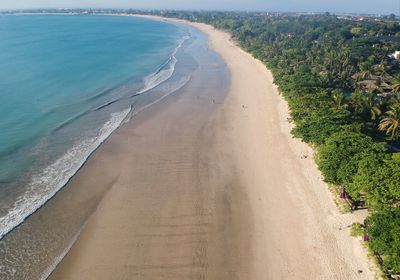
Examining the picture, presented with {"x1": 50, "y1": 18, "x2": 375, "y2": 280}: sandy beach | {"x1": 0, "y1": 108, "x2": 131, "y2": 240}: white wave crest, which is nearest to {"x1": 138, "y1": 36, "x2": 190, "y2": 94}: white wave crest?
{"x1": 50, "y1": 18, "x2": 375, "y2": 280}: sandy beach

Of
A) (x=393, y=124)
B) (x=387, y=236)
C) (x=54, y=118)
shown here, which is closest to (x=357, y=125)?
(x=393, y=124)

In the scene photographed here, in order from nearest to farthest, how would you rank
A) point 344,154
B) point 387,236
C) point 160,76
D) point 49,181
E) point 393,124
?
point 387,236
point 344,154
point 49,181
point 393,124
point 160,76

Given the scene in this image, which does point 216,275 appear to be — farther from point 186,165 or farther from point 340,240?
point 186,165

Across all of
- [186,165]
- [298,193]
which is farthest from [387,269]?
[186,165]

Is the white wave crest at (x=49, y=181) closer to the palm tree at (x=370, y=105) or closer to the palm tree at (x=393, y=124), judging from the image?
the palm tree at (x=393, y=124)

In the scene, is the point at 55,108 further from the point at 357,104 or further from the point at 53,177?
the point at 357,104

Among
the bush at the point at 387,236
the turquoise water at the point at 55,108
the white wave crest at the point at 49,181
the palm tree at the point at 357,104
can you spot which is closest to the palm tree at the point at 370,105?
the palm tree at the point at 357,104

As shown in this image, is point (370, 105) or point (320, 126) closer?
point (320, 126)

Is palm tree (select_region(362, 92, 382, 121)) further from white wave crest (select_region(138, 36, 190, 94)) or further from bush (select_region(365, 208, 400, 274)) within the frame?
white wave crest (select_region(138, 36, 190, 94))
